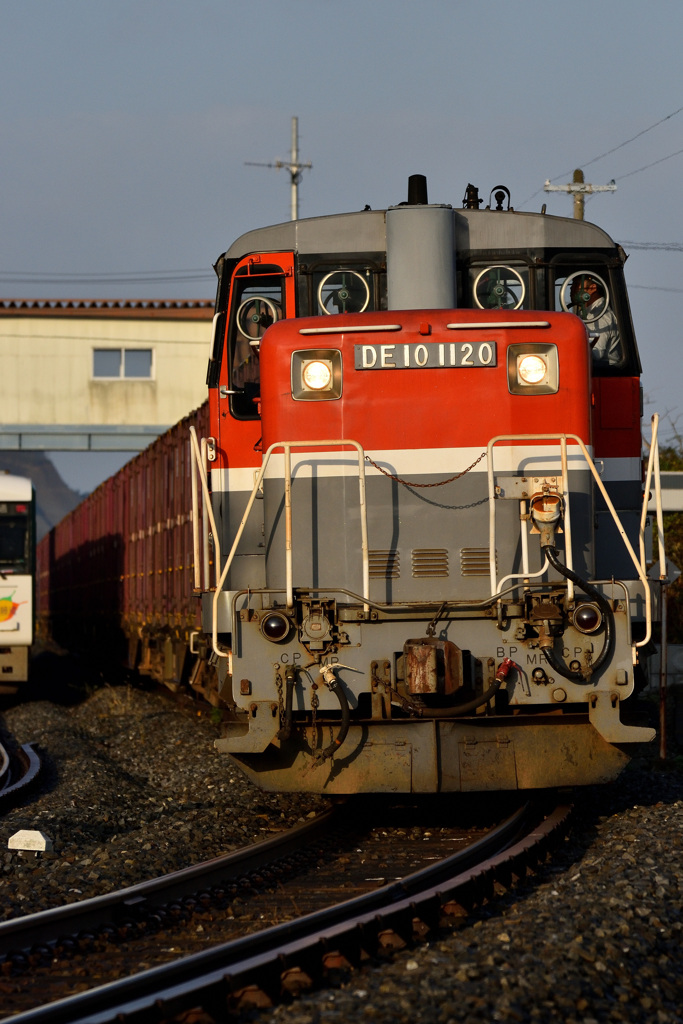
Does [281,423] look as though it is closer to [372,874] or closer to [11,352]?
[372,874]

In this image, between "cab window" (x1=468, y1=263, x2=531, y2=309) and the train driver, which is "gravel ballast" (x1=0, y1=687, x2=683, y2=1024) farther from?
"cab window" (x1=468, y1=263, x2=531, y2=309)

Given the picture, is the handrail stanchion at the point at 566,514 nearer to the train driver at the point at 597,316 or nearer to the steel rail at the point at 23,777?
the train driver at the point at 597,316

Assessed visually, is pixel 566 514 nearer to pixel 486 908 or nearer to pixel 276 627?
pixel 276 627

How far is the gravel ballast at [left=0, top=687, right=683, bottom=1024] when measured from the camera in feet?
12.8

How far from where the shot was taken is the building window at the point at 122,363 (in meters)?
33.5

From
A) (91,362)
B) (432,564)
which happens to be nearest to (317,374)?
(432,564)

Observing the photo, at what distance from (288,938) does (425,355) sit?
3596 mm

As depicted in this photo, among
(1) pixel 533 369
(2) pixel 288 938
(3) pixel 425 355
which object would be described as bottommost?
(2) pixel 288 938

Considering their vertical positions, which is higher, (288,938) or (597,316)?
(597,316)

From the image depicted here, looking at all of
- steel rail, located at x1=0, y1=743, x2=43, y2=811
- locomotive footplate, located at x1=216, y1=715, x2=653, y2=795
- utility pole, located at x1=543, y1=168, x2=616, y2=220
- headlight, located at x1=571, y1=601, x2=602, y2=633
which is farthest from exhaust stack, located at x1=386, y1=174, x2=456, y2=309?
utility pole, located at x1=543, y1=168, x2=616, y2=220

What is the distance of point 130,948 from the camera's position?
4848 mm

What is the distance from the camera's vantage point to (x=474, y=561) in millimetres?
7055

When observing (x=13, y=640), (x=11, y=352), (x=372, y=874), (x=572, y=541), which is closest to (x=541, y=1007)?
(x=372, y=874)

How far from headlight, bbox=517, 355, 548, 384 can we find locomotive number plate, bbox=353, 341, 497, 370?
0.53 feet
